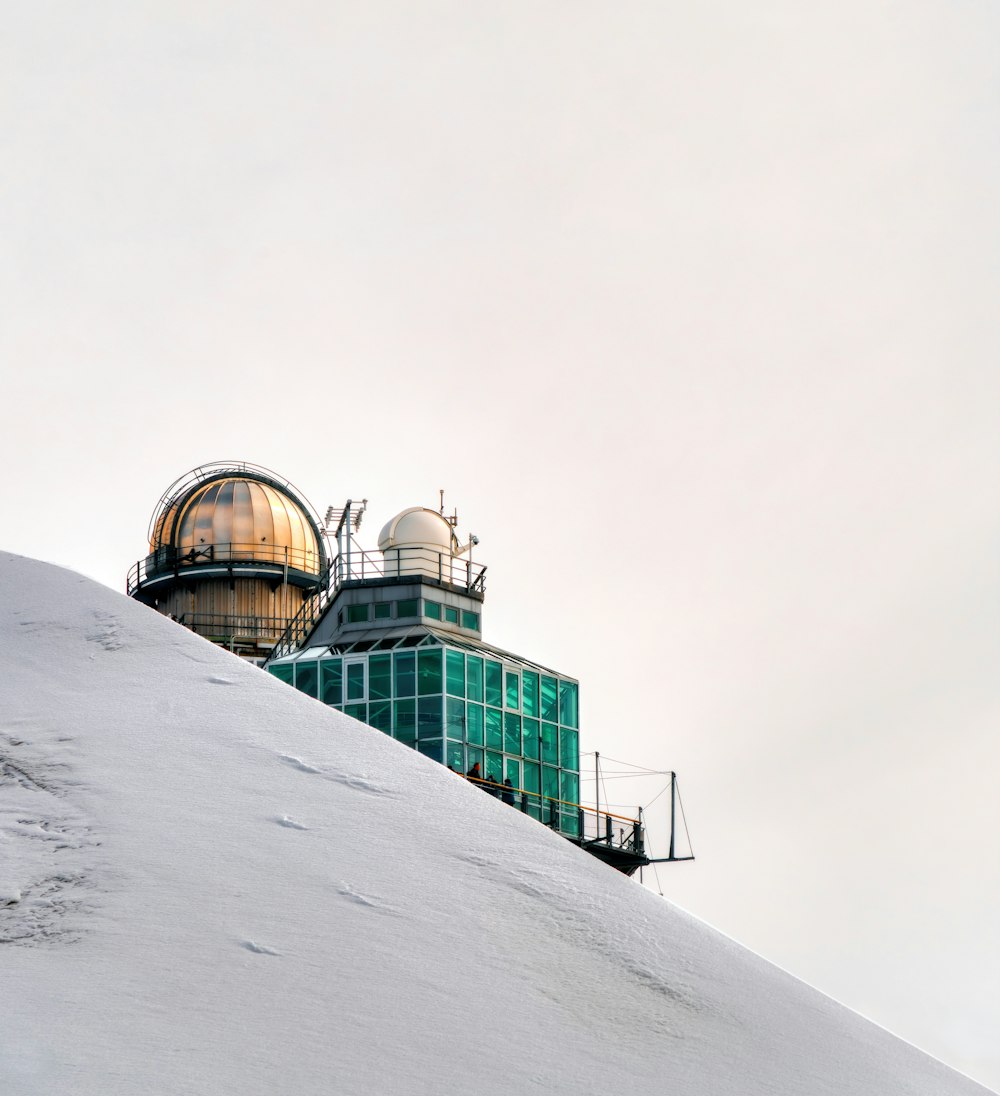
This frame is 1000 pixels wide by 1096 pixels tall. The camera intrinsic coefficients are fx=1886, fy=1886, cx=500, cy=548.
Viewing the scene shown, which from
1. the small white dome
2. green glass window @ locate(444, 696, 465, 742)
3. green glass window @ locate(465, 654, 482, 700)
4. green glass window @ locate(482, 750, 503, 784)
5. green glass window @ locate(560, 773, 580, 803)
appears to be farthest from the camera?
the small white dome

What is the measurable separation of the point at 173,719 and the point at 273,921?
5.86 m

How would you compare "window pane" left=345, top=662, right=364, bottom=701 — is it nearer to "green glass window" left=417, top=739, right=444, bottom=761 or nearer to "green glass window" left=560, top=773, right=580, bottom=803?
"green glass window" left=417, top=739, right=444, bottom=761

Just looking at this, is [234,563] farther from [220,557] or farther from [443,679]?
[443,679]

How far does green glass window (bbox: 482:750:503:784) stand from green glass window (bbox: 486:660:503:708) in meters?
1.40

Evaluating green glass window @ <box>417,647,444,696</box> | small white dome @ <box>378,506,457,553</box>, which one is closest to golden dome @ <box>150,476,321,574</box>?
small white dome @ <box>378,506,457,553</box>

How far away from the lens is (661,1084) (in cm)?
1761

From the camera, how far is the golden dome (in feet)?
211

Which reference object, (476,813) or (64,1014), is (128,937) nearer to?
(64,1014)

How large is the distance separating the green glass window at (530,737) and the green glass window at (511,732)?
7.7 inches

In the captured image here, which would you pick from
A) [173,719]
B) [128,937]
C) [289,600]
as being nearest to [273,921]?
[128,937]

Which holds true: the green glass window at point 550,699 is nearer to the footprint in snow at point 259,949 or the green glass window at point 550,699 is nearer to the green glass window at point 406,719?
the green glass window at point 406,719

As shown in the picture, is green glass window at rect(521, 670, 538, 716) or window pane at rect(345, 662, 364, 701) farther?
green glass window at rect(521, 670, 538, 716)

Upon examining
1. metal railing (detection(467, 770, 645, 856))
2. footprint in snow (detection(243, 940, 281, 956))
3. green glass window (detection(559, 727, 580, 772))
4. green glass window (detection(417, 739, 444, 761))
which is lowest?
footprint in snow (detection(243, 940, 281, 956))

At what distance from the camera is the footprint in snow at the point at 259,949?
60.9 feet
